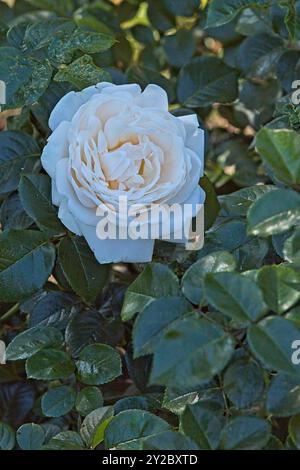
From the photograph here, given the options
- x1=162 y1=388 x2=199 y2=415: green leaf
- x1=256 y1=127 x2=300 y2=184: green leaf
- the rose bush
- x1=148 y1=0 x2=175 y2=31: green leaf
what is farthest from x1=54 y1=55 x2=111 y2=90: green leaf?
x1=148 y1=0 x2=175 y2=31: green leaf

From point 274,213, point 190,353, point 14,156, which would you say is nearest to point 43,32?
point 14,156

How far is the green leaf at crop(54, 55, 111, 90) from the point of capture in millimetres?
1121

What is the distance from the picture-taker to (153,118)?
104cm

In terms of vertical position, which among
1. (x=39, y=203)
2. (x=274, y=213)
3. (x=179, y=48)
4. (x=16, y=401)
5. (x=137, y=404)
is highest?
(x=274, y=213)

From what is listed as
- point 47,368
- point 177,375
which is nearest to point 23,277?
point 47,368

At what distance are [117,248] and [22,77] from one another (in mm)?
285

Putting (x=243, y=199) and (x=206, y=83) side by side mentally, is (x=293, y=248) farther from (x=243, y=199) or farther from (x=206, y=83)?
(x=206, y=83)

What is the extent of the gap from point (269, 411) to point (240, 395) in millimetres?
35

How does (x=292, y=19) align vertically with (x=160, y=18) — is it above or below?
above

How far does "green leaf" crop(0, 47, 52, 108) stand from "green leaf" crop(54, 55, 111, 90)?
0.02 meters

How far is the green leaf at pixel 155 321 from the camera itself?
0.86m

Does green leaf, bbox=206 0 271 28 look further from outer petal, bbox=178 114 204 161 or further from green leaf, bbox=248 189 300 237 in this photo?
green leaf, bbox=248 189 300 237

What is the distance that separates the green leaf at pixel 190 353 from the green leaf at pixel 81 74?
0.44m

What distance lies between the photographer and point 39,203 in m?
1.13
